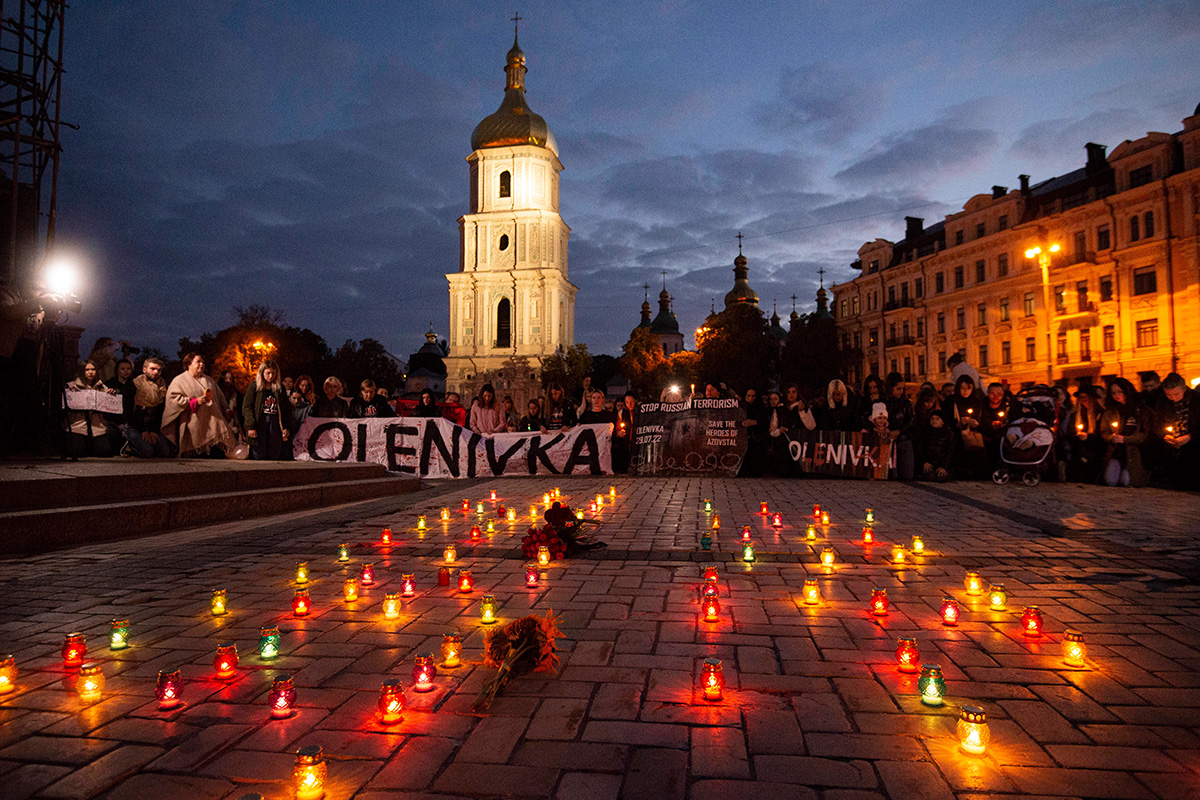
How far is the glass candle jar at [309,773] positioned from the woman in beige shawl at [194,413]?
34.7 feet

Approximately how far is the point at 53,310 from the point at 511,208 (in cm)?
6191

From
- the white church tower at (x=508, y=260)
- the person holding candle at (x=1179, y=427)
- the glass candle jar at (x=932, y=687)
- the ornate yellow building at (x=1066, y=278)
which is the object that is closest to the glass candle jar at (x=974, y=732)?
the glass candle jar at (x=932, y=687)

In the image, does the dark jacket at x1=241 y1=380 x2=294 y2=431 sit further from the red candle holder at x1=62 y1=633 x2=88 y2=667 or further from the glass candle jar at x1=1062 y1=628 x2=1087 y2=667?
the glass candle jar at x1=1062 y1=628 x2=1087 y2=667

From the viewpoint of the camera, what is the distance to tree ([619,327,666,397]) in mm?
71750

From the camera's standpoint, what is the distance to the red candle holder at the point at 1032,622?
3.83 m

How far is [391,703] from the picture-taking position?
2.79m

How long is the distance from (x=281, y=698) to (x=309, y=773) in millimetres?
734

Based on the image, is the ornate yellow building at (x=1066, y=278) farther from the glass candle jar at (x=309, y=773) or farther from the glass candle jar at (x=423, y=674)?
the glass candle jar at (x=309, y=773)

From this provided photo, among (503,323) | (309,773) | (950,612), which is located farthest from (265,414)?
(503,323)

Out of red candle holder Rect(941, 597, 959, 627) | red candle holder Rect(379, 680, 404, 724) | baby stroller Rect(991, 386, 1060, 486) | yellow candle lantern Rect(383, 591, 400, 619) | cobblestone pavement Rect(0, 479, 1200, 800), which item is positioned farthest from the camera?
baby stroller Rect(991, 386, 1060, 486)

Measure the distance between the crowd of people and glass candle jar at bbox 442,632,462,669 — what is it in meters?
9.63

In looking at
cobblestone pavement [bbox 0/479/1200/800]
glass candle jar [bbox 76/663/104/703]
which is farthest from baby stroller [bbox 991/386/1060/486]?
glass candle jar [bbox 76/663/104/703]

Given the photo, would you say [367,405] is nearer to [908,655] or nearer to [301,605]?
[301,605]

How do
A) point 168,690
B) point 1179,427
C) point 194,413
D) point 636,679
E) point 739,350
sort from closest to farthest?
point 168,690 < point 636,679 < point 1179,427 < point 194,413 < point 739,350
